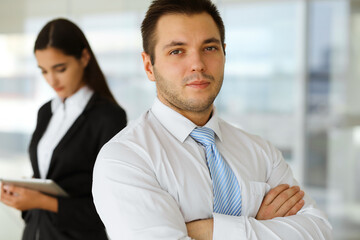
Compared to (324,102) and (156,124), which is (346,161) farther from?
(156,124)

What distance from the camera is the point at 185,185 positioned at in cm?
148

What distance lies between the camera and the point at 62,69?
2.26m

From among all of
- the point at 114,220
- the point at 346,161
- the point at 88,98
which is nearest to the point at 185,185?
the point at 114,220

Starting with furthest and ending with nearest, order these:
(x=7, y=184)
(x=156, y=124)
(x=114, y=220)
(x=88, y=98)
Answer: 1. (x=88, y=98)
2. (x=7, y=184)
3. (x=156, y=124)
4. (x=114, y=220)

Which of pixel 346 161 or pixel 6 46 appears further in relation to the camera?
pixel 346 161

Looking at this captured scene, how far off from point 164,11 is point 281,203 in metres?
0.80

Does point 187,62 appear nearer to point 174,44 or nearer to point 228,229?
point 174,44

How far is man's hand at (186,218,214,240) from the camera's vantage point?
142cm

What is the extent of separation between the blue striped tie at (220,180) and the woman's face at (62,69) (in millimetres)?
925

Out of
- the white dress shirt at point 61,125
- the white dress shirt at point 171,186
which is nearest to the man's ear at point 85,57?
the white dress shirt at point 61,125

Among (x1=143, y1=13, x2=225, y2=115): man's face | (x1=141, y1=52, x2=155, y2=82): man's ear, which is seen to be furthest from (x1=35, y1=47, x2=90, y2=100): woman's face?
(x1=143, y1=13, x2=225, y2=115): man's face

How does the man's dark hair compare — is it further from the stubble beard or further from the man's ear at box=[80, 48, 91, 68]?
the man's ear at box=[80, 48, 91, 68]

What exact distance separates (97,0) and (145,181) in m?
2.75

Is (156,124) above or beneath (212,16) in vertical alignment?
beneath
